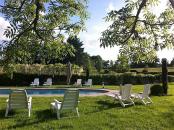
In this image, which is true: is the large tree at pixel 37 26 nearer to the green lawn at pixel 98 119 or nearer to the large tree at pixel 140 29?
the large tree at pixel 140 29

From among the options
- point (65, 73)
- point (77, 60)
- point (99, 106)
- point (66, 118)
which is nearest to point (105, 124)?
point (66, 118)

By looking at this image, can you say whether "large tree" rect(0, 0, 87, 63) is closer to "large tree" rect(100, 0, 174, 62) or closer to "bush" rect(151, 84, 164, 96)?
"large tree" rect(100, 0, 174, 62)

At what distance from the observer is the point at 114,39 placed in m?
7.07

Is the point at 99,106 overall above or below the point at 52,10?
below

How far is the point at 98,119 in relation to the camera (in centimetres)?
1213

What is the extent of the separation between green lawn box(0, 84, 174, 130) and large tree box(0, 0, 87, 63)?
4563 millimetres

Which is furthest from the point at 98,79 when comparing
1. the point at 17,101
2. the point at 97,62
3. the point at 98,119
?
the point at 97,62

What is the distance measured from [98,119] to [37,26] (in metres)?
6.26

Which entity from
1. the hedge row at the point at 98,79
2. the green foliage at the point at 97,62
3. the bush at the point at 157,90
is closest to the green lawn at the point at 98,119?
the bush at the point at 157,90

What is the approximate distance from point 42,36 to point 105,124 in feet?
18.9

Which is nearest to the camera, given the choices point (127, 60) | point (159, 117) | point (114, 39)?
point (114, 39)

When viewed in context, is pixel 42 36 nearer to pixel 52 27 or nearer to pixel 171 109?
pixel 52 27

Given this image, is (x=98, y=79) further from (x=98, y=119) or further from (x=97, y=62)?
(x=97, y=62)

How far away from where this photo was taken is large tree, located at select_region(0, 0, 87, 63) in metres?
5.90
